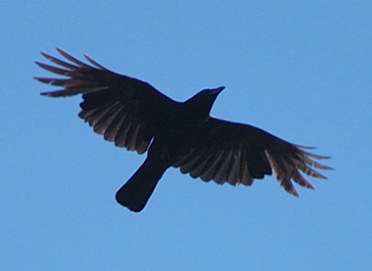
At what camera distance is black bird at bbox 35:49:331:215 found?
16.8 metres

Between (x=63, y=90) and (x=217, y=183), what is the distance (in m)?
2.49

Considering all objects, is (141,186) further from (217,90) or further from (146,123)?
(217,90)

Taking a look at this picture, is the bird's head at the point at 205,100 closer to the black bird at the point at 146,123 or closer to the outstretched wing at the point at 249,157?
the black bird at the point at 146,123

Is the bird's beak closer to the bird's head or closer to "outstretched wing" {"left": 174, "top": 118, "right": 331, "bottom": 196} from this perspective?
the bird's head

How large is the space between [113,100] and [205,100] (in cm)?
127

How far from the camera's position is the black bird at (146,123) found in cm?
1677

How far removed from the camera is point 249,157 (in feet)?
60.1

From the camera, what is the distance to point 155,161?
672 inches

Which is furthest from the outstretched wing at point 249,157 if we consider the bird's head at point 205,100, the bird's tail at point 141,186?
the bird's head at point 205,100

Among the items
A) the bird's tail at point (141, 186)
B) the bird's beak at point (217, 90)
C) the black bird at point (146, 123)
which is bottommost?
the bird's tail at point (141, 186)

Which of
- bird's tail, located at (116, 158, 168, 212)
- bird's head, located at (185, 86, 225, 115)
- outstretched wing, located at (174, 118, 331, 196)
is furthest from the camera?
outstretched wing, located at (174, 118, 331, 196)

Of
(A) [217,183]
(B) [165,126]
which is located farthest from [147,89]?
(A) [217,183]

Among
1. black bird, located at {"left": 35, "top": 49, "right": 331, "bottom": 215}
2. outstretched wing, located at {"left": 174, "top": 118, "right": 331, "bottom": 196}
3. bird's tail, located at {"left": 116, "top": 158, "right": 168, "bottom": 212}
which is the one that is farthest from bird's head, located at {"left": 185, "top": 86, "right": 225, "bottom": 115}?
outstretched wing, located at {"left": 174, "top": 118, "right": 331, "bottom": 196}

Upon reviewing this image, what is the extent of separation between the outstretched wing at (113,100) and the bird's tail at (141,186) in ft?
0.81
